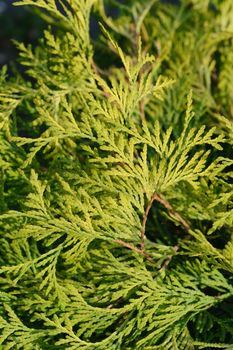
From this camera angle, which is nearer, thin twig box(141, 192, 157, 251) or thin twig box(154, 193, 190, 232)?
thin twig box(141, 192, 157, 251)

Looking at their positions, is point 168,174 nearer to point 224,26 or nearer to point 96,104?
point 96,104

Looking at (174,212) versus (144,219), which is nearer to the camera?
(144,219)

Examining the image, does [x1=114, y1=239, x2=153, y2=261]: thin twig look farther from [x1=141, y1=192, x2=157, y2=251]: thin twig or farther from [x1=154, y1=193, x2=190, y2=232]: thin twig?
[x1=154, y1=193, x2=190, y2=232]: thin twig

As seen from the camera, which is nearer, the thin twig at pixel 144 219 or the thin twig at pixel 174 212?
the thin twig at pixel 144 219

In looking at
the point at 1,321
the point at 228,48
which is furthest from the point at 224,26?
the point at 1,321

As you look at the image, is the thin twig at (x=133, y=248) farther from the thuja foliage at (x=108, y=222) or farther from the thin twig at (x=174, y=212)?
the thin twig at (x=174, y=212)

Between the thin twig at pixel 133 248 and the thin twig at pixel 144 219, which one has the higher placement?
the thin twig at pixel 144 219

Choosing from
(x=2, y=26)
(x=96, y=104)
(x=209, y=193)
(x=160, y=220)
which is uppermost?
(x=2, y=26)

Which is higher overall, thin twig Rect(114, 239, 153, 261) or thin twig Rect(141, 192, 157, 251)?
Result: thin twig Rect(141, 192, 157, 251)

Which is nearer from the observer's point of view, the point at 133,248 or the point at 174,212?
the point at 133,248

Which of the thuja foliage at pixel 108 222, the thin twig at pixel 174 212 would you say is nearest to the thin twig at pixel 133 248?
the thuja foliage at pixel 108 222

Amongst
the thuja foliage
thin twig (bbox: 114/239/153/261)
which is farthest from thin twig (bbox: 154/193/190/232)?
thin twig (bbox: 114/239/153/261)
